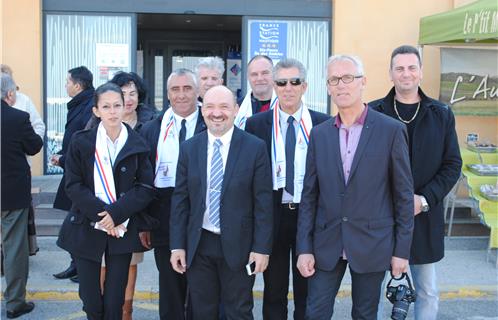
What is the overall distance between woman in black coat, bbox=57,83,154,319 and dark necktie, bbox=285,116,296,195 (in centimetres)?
92

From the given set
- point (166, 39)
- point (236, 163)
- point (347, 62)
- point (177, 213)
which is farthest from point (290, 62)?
point (166, 39)

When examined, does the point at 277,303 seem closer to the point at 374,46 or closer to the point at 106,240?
the point at 106,240

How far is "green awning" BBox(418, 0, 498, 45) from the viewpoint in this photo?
661cm

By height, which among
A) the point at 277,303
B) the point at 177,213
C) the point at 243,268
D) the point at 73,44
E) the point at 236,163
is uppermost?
the point at 73,44

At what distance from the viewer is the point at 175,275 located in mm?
4133

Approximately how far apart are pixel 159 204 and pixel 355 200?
4.99 feet

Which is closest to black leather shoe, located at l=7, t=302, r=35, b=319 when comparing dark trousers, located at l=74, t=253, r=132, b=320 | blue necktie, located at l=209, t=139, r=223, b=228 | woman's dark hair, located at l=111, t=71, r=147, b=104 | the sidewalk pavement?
the sidewalk pavement

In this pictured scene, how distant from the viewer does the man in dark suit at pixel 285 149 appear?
3.76 meters

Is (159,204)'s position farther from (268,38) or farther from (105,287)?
(268,38)

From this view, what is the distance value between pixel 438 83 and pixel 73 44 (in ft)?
19.2

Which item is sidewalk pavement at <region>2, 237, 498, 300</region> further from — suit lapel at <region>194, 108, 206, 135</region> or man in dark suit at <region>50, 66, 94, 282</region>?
suit lapel at <region>194, 108, 206, 135</region>

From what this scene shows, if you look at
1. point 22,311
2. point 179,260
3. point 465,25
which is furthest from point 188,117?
point 465,25

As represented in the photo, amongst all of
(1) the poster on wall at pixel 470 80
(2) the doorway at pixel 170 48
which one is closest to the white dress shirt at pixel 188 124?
(1) the poster on wall at pixel 470 80

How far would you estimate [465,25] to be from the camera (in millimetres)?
7145
